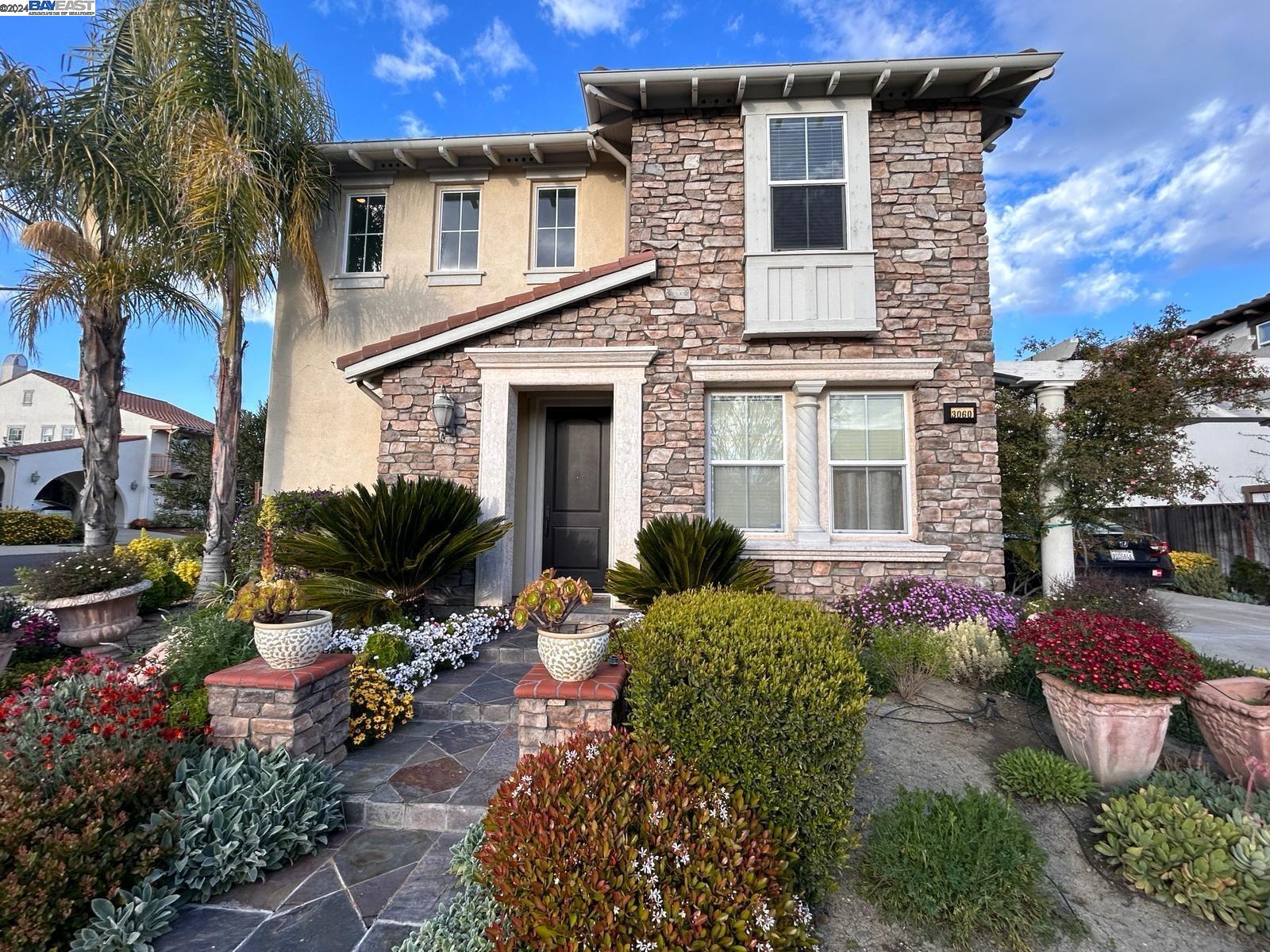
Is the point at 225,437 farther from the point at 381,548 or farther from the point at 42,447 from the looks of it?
the point at 42,447

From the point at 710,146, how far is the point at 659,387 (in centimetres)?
304

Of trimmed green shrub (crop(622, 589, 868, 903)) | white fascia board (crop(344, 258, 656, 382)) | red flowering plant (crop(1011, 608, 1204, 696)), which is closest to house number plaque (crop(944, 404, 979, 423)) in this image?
red flowering plant (crop(1011, 608, 1204, 696))

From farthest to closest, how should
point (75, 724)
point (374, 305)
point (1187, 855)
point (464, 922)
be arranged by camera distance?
point (374, 305) < point (75, 724) < point (1187, 855) < point (464, 922)

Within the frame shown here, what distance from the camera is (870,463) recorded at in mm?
6312

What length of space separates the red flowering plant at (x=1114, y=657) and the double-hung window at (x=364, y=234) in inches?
361

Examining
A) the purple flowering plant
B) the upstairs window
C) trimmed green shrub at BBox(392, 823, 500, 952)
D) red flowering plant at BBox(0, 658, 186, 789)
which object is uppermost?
the upstairs window

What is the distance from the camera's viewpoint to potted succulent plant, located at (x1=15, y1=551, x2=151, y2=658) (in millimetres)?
5008

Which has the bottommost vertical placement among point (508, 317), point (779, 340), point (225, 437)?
point (225, 437)

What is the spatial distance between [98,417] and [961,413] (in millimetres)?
10589

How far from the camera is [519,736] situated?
2.91 metres

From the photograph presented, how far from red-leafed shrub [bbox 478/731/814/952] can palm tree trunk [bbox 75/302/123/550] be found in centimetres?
777

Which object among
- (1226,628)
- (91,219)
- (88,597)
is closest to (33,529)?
(91,219)

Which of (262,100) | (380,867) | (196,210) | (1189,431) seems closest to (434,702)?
(380,867)

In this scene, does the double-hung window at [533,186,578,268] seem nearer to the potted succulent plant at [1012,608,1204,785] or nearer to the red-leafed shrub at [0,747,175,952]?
the red-leafed shrub at [0,747,175,952]
